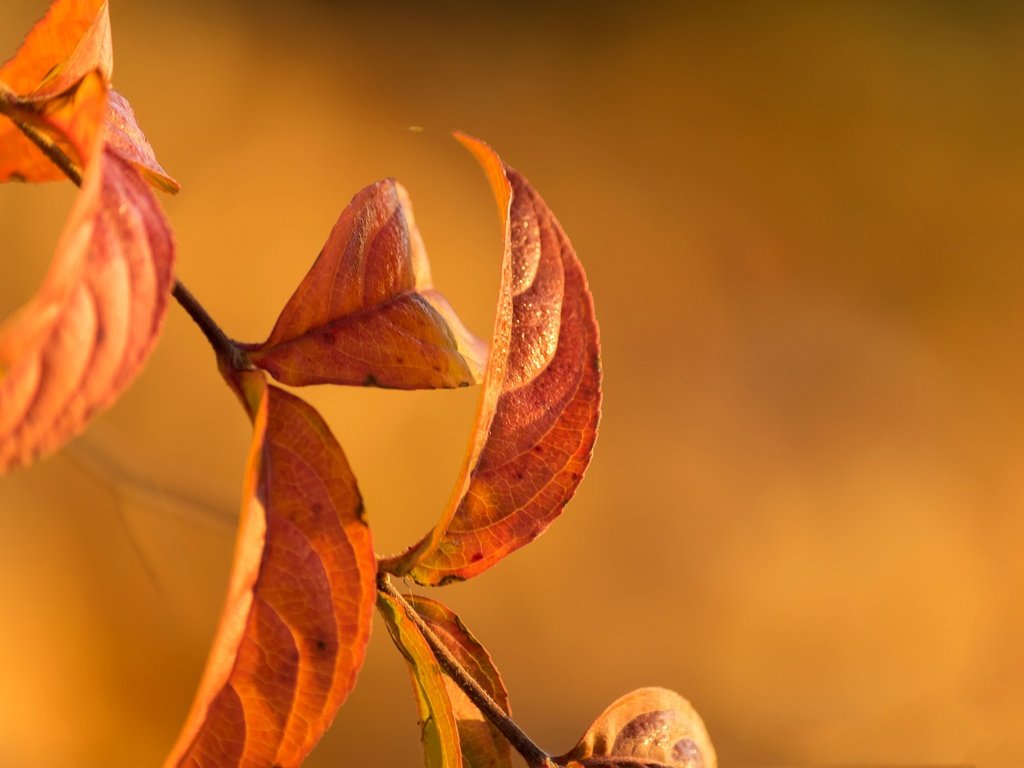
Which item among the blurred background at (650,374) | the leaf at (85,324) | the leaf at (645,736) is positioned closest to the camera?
the leaf at (85,324)

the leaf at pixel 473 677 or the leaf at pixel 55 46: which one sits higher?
the leaf at pixel 55 46

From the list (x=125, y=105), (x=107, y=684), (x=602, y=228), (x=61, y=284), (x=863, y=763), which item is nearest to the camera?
(x=61, y=284)

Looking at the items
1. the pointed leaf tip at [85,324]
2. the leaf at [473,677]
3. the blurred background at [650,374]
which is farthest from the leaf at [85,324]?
the blurred background at [650,374]

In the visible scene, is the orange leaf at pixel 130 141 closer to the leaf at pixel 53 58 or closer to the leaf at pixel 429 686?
the leaf at pixel 53 58

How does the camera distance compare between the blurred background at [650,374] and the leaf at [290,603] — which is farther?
the blurred background at [650,374]

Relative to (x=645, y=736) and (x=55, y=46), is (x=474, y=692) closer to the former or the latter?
(x=645, y=736)

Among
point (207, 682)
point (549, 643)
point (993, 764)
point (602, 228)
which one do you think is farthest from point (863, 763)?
point (207, 682)

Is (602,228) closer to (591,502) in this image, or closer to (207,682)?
(591,502)
